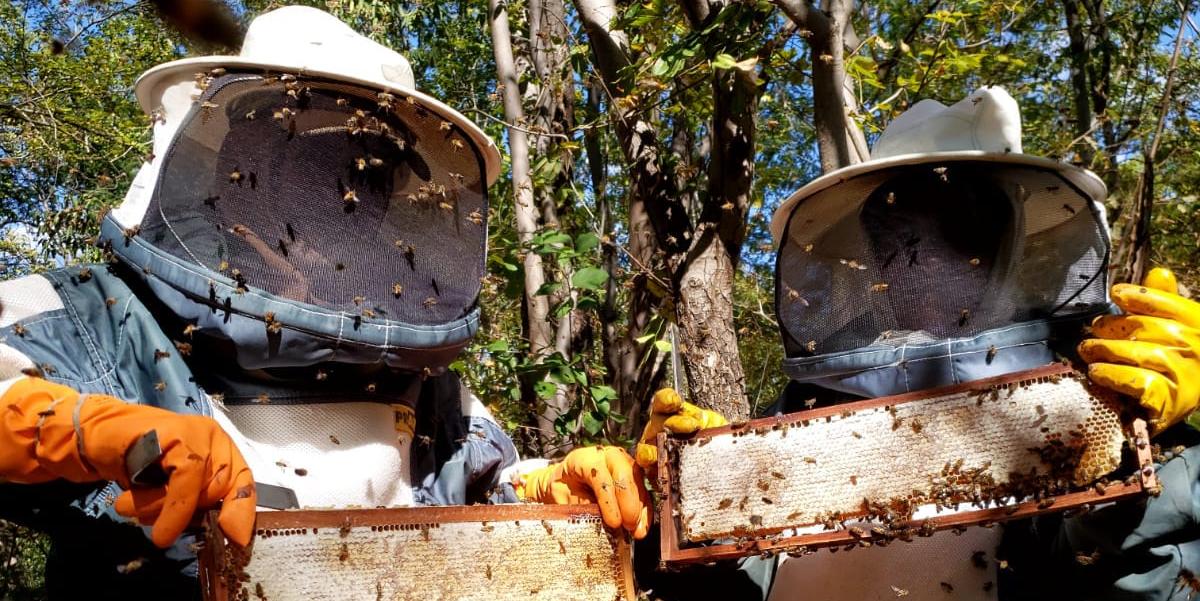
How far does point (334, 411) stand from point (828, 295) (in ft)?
4.38

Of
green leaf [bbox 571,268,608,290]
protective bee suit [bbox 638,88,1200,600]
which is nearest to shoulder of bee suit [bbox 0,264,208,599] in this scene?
protective bee suit [bbox 638,88,1200,600]

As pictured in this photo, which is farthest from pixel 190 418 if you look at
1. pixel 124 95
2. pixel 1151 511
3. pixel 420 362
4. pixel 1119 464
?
pixel 124 95

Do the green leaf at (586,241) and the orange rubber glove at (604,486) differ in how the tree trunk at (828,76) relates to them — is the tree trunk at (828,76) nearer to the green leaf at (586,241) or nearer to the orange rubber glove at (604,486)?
the green leaf at (586,241)

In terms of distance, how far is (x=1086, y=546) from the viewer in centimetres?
212

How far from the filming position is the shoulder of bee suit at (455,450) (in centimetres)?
266

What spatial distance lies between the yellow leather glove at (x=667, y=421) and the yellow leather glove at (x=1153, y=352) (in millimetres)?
874

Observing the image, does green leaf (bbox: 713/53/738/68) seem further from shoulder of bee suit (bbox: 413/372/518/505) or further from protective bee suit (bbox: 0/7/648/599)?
shoulder of bee suit (bbox: 413/372/518/505)

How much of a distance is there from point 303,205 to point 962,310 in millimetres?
Answer: 1630

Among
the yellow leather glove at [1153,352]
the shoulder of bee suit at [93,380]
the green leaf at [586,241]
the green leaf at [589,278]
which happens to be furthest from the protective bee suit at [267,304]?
the green leaf at [586,241]

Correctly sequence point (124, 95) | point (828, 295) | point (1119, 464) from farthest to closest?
point (124, 95), point (828, 295), point (1119, 464)

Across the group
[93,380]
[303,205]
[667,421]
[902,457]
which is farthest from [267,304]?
[902,457]

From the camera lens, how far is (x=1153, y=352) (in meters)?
1.97

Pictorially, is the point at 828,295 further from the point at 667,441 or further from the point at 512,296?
the point at 512,296

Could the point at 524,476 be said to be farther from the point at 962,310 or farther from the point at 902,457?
the point at 962,310
